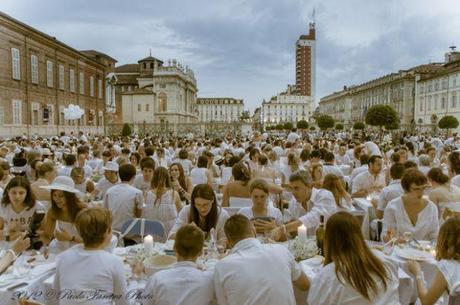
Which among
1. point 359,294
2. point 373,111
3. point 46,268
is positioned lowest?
point 46,268

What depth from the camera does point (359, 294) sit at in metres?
2.92

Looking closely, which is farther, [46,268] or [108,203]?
[108,203]

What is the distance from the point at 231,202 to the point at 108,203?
2002 millimetres

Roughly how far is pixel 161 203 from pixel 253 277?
363 centimetres

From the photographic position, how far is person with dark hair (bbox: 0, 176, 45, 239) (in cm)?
570

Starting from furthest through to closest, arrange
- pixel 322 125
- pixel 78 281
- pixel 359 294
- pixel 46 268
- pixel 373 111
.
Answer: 1. pixel 322 125
2. pixel 373 111
3. pixel 46 268
4. pixel 78 281
5. pixel 359 294

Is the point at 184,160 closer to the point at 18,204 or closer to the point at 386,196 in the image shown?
the point at 18,204

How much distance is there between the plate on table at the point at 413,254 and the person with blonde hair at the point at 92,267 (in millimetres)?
2870

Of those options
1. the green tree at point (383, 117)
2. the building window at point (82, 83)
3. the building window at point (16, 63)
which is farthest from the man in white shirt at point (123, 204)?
the green tree at point (383, 117)

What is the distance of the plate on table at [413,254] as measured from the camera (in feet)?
14.3

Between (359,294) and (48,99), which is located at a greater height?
(48,99)

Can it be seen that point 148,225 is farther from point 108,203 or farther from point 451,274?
point 451,274

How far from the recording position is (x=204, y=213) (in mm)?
5066

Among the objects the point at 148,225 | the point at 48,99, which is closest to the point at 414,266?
the point at 148,225
